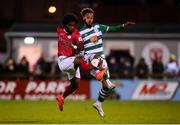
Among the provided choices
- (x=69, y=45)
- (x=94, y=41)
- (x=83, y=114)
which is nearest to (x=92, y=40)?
(x=94, y=41)

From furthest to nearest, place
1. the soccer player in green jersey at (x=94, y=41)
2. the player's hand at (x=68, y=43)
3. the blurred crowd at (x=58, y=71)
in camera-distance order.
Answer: the blurred crowd at (x=58, y=71) < the soccer player in green jersey at (x=94, y=41) < the player's hand at (x=68, y=43)

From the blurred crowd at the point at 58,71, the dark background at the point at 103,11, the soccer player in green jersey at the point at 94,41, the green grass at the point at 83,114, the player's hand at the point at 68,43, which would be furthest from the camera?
the dark background at the point at 103,11

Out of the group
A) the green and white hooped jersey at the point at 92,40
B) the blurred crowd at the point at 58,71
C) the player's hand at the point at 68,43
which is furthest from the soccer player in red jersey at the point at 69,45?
the blurred crowd at the point at 58,71

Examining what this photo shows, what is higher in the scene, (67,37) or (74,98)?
(67,37)

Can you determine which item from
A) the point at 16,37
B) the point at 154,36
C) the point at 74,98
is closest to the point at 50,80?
the point at 74,98

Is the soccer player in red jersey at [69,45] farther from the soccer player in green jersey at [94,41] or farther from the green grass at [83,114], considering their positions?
the green grass at [83,114]

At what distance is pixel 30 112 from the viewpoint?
20.5 meters

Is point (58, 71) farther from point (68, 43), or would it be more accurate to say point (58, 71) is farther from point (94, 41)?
point (68, 43)

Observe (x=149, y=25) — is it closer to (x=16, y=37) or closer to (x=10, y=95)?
(x=16, y=37)

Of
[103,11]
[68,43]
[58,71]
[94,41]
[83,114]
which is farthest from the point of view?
[103,11]

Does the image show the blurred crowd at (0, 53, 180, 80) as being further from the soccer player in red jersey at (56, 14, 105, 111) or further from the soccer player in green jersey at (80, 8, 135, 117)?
the soccer player in red jersey at (56, 14, 105, 111)

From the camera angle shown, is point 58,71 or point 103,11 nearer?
point 58,71

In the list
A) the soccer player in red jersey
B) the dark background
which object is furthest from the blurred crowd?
the soccer player in red jersey

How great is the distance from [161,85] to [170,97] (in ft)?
2.03
